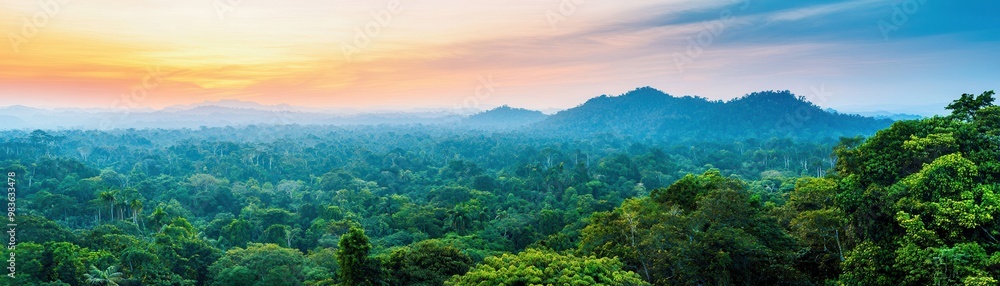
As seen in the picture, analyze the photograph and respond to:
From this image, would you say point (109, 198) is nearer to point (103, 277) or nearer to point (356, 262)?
point (103, 277)

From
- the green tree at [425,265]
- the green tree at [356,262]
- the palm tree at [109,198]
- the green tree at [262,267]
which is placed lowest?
the green tree at [262,267]

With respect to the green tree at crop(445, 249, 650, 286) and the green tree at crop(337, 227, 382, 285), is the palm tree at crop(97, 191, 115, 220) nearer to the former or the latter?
the green tree at crop(337, 227, 382, 285)

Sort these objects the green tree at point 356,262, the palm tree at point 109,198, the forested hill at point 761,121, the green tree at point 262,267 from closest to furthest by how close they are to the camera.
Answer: the green tree at point 356,262 < the green tree at point 262,267 < the palm tree at point 109,198 < the forested hill at point 761,121

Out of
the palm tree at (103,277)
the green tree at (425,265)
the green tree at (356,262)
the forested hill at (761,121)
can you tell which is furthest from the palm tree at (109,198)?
the forested hill at (761,121)

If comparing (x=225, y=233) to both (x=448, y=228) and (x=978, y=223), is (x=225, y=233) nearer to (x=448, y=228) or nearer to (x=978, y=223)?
(x=448, y=228)

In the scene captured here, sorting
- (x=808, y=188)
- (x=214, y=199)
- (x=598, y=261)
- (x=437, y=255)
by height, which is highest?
(x=808, y=188)

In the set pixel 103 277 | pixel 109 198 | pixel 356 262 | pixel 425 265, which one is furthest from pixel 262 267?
pixel 109 198

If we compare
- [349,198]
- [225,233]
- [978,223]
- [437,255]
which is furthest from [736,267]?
[349,198]

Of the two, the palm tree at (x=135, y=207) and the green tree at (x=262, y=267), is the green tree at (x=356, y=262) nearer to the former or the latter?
the green tree at (x=262, y=267)

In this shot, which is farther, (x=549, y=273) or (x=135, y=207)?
(x=135, y=207)
